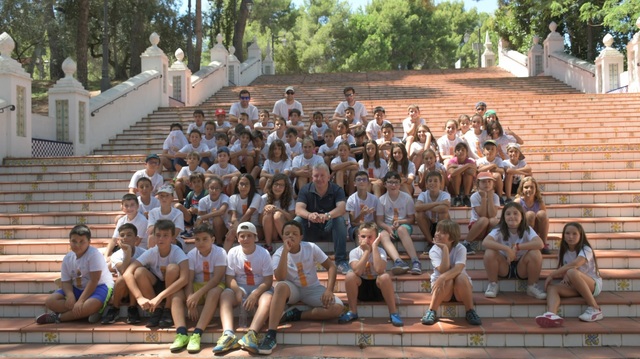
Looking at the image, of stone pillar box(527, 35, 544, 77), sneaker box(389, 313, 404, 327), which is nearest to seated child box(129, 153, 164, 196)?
sneaker box(389, 313, 404, 327)

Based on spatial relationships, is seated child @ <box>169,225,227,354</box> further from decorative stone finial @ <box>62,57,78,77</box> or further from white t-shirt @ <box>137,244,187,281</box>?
decorative stone finial @ <box>62,57,78,77</box>

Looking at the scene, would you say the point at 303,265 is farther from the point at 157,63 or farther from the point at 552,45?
the point at 552,45

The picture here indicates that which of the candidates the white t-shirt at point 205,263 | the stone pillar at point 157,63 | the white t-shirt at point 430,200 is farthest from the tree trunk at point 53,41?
the white t-shirt at point 430,200

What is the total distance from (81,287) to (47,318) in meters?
0.40

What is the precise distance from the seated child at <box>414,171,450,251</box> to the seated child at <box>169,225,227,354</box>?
7.38 ft

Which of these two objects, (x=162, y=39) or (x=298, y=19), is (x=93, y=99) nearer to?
(x=162, y=39)

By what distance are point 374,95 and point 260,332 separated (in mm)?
13129

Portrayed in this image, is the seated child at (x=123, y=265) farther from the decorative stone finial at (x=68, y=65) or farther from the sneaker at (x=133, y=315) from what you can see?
the decorative stone finial at (x=68, y=65)

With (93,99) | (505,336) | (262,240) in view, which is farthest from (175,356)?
(93,99)

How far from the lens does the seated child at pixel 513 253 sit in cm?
586

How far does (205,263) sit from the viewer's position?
5738mm

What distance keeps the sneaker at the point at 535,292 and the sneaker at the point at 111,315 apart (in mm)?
3951

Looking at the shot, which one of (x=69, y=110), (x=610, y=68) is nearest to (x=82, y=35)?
(x=69, y=110)

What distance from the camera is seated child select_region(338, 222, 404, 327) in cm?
557
